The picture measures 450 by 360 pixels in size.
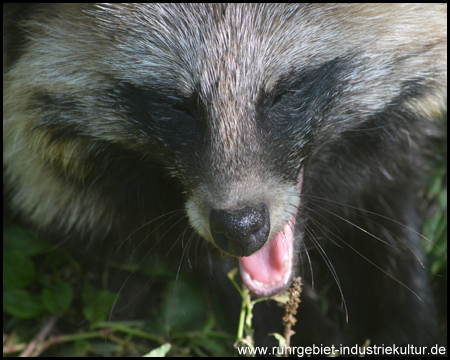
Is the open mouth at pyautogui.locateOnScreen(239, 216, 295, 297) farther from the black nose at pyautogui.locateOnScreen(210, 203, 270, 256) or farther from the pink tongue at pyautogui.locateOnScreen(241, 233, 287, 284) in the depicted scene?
the black nose at pyautogui.locateOnScreen(210, 203, 270, 256)

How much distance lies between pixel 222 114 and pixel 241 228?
32 cm

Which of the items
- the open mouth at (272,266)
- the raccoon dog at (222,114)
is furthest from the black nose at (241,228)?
the open mouth at (272,266)

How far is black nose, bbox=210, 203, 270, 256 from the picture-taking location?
1.70 metres

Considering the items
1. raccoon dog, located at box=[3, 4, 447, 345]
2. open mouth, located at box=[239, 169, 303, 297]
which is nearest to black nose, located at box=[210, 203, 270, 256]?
raccoon dog, located at box=[3, 4, 447, 345]

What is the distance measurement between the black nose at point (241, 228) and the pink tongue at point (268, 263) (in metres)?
0.34

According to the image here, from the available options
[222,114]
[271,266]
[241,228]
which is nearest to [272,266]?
[271,266]

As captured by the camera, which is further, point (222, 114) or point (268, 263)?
point (268, 263)

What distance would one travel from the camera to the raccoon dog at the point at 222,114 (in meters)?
1.73

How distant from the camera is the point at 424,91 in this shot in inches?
81.9

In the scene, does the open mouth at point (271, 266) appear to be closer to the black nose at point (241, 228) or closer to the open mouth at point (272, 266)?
the open mouth at point (272, 266)

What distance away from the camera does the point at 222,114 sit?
5.69 feet

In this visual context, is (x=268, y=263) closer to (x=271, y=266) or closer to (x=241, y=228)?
(x=271, y=266)

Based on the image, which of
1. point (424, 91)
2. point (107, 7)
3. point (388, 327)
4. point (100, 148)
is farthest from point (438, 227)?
point (107, 7)

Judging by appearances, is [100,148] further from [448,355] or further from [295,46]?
[448,355]
